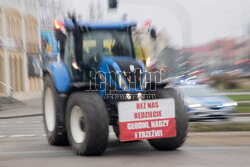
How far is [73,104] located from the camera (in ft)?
27.1

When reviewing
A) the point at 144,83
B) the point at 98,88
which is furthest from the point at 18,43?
the point at 144,83

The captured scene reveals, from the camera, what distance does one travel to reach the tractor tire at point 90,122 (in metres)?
7.69

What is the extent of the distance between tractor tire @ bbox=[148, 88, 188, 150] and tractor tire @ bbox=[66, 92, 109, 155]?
4.11ft

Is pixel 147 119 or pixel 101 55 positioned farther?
pixel 101 55

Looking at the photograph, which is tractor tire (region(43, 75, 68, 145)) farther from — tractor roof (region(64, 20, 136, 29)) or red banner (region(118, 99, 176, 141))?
red banner (region(118, 99, 176, 141))

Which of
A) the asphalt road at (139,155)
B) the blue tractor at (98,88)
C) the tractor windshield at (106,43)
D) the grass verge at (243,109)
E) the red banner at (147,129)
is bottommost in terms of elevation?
the grass verge at (243,109)

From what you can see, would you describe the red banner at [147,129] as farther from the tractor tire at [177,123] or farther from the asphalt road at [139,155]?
the asphalt road at [139,155]

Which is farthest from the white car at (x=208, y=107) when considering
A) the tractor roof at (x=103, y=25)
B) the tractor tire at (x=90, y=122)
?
the tractor tire at (x=90, y=122)

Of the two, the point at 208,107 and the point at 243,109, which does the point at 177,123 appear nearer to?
the point at 208,107

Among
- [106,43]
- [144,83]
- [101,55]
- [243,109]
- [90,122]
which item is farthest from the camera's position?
[243,109]

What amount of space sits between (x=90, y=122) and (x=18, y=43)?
34.2 meters

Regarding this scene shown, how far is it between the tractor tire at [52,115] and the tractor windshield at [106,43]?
1189mm

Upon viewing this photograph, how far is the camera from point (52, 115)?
34.0 feet

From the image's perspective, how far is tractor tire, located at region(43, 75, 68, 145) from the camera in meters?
9.47
